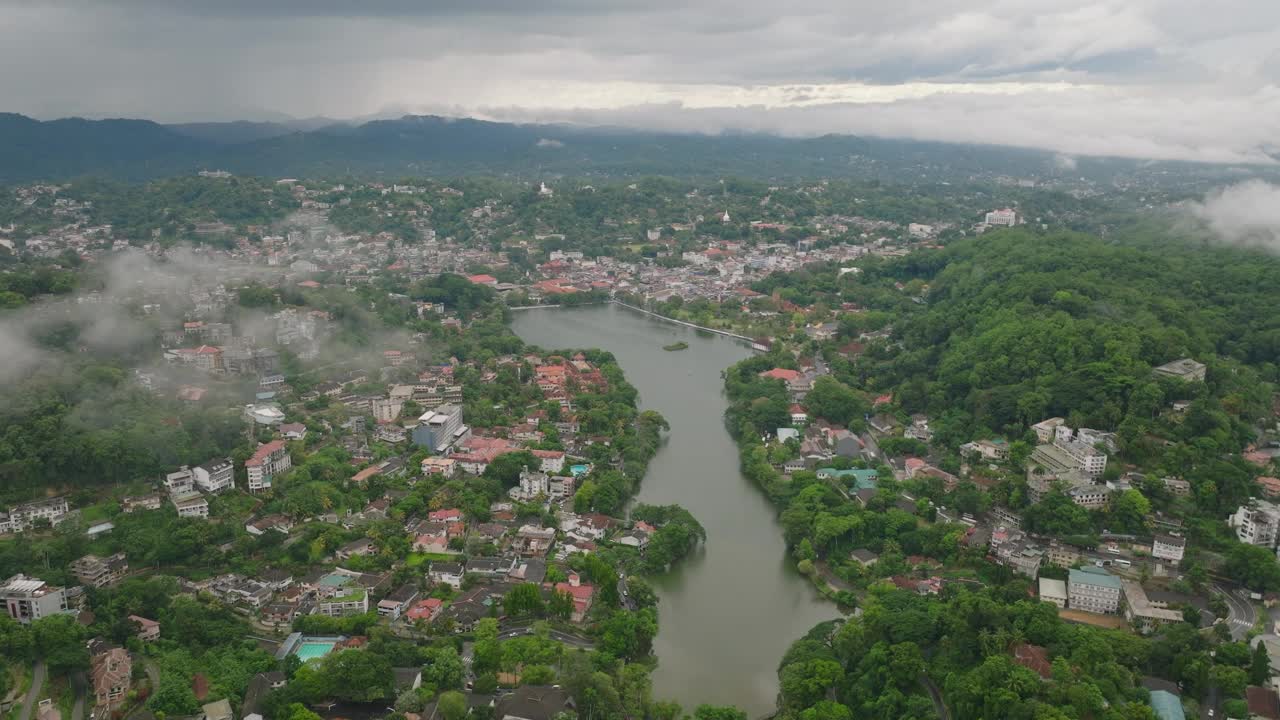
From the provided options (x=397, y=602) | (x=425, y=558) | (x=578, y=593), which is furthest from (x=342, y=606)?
(x=578, y=593)

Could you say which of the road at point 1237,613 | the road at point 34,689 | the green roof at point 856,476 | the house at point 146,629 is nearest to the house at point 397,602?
the house at point 146,629

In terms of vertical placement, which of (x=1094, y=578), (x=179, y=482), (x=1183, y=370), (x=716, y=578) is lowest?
(x=716, y=578)

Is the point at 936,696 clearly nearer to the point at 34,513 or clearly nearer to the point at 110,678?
the point at 110,678

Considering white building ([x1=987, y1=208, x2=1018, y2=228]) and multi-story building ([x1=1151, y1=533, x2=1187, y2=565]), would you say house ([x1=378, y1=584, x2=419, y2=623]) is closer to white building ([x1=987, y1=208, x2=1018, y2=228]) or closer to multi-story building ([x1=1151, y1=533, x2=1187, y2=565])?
multi-story building ([x1=1151, y1=533, x2=1187, y2=565])

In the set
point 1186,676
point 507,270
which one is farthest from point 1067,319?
point 507,270

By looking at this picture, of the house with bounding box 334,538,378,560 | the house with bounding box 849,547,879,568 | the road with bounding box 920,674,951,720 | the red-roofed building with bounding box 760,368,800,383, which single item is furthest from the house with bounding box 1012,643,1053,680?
the red-roofed building with bounding box 760,368,800,383
